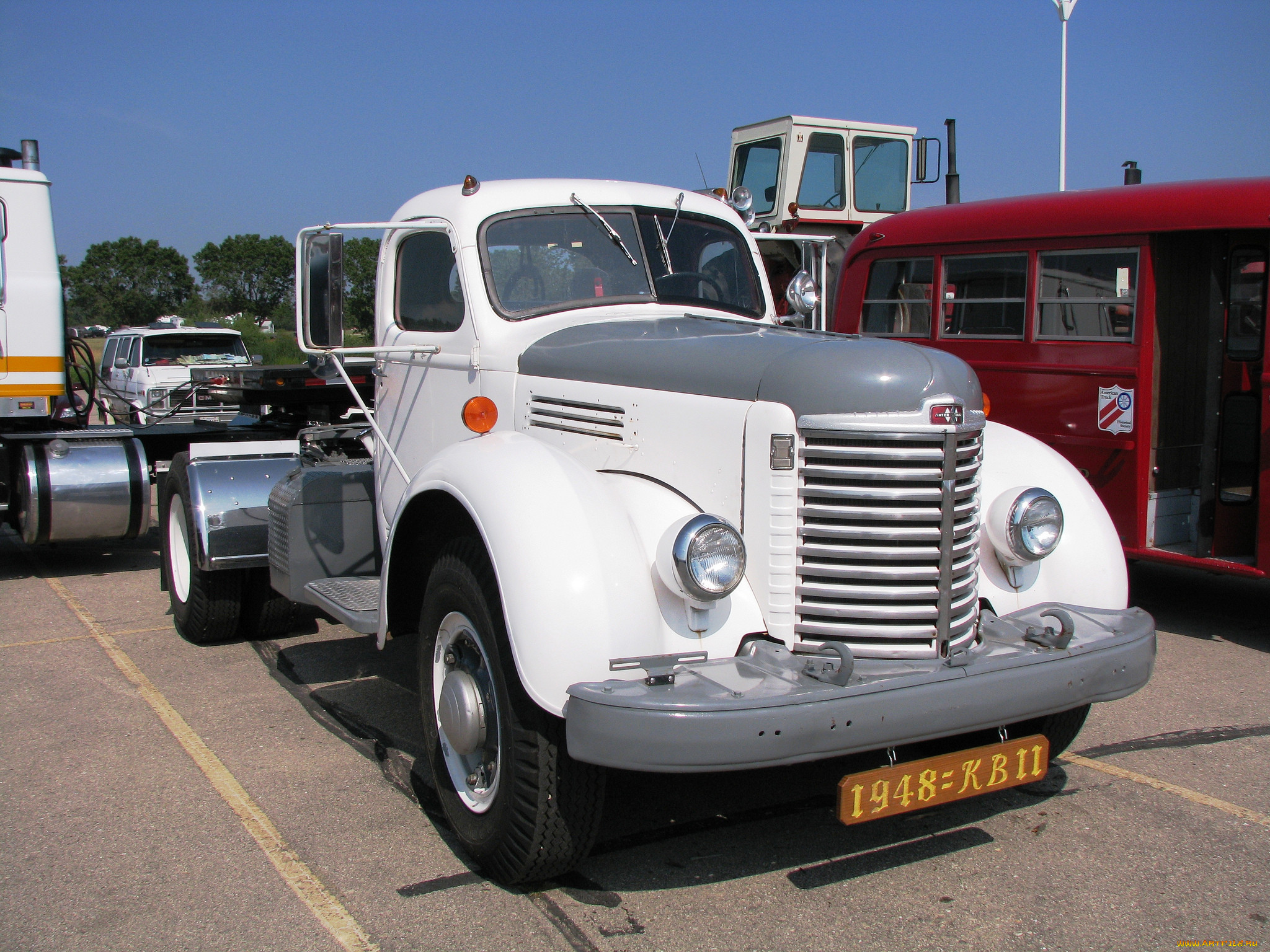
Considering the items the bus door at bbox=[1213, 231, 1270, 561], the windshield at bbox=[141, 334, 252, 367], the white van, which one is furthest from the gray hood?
the windshield at bbox=[141, 334, 252, 367]

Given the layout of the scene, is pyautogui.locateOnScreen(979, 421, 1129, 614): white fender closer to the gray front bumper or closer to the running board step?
the gray front bumper

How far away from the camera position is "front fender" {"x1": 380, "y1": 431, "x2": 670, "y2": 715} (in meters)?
2.90

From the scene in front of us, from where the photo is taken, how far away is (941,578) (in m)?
3.17

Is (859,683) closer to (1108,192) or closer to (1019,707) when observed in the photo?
(1019,707)

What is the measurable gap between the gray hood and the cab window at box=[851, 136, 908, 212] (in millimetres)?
9423

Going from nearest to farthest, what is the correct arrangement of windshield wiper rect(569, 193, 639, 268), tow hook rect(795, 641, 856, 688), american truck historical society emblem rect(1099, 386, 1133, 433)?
1. tow hook rect(795, 641, 856, 688)
2. windshield wiper rect(569, 193, 639, 268)
3. american truck historical society emblem rect(1099, 386, 1133, 433)

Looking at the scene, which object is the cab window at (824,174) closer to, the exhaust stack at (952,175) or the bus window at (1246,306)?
the exhaust stack at (952,175)

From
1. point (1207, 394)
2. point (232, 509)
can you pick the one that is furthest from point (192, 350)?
point (1207, 394)

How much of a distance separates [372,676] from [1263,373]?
5184 mm

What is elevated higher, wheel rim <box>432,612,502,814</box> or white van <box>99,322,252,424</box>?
white van <box>99,322,252,424</box>

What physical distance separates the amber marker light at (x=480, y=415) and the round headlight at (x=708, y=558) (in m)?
1.30

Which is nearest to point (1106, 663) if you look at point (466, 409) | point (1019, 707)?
point (1019, 707)

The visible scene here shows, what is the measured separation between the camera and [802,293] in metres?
4.79

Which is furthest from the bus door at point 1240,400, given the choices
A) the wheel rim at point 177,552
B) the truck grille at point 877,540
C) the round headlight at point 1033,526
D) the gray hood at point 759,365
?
the wheel rim at point 177,552
